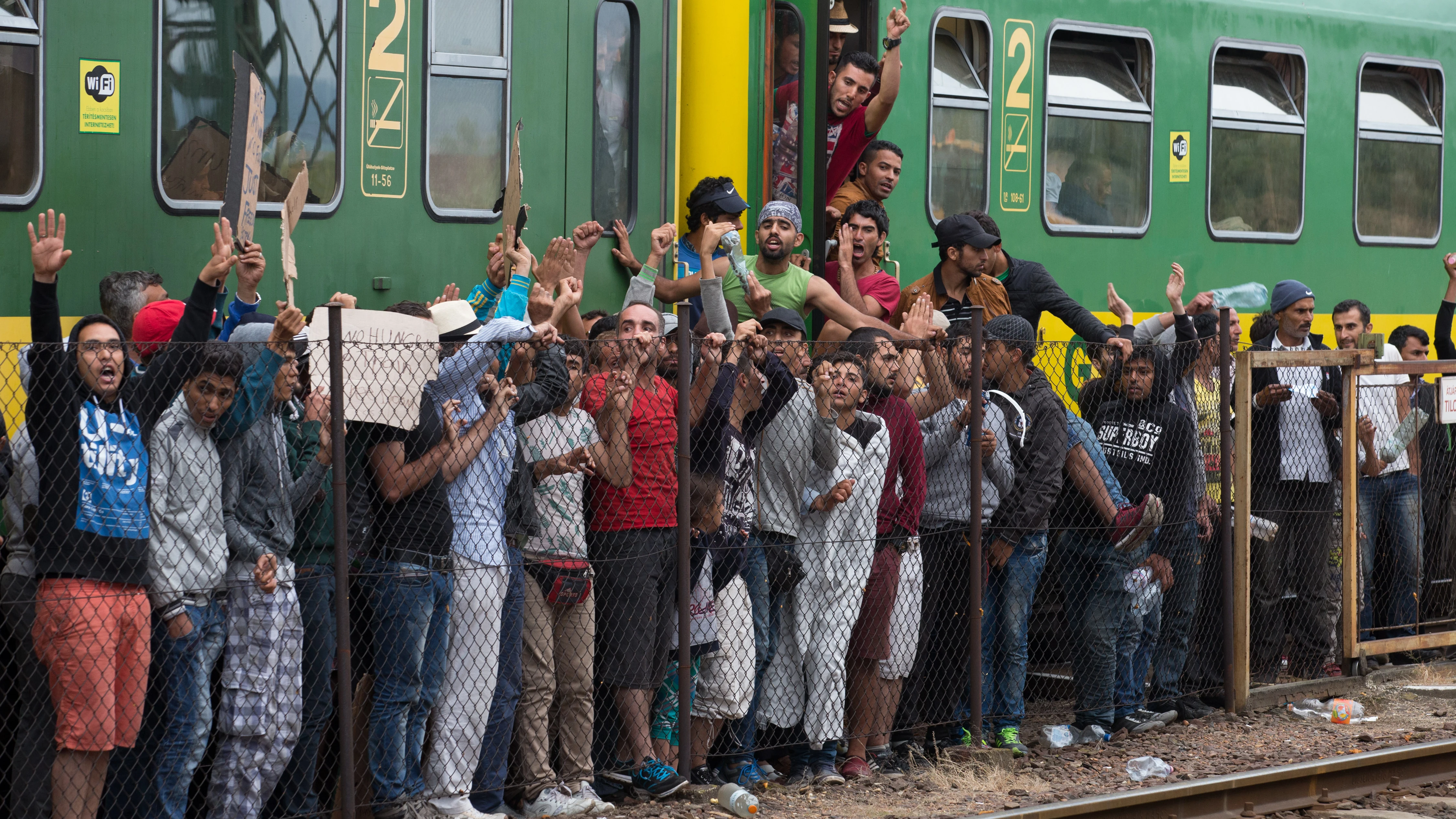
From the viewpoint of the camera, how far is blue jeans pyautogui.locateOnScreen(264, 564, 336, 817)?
18.0ft

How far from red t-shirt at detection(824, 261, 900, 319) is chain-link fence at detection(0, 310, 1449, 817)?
0.61 metres

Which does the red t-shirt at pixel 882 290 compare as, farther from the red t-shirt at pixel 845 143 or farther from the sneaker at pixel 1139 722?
the sneaker at pixel 1139 722

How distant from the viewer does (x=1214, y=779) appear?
6.48 meters

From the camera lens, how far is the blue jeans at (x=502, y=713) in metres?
5.84

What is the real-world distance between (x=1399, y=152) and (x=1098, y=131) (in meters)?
2.52

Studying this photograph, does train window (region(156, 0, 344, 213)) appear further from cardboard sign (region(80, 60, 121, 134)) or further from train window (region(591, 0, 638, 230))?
train window (region(591, 0, 638, 230))

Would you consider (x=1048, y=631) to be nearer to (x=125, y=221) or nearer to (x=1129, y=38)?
(x=1129, y=38)

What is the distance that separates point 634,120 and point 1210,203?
11.9ft

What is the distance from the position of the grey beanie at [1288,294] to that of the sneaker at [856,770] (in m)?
3.69

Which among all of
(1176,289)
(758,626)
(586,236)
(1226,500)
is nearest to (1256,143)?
(1176,289)

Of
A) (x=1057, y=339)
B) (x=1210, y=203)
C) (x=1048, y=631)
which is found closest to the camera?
(x=1048, y=631)

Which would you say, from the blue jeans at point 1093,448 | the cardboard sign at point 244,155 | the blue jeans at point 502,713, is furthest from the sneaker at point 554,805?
the blue jeans at point 1093,448

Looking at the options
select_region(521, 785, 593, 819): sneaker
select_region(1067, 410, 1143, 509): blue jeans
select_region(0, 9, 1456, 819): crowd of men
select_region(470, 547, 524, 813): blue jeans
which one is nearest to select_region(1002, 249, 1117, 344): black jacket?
select_region(0, 9, 1456, 819): crowd of men

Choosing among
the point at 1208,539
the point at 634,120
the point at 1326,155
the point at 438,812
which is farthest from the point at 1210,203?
the point at 438,812
